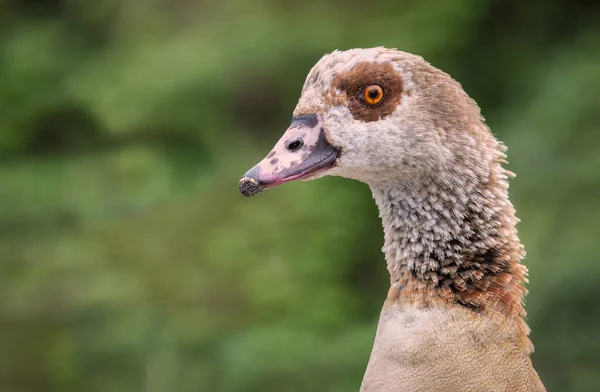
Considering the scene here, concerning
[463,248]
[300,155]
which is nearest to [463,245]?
[463,248]

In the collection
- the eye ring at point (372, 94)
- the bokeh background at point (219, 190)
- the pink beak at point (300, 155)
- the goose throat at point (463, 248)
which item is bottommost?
the goose throat at point (463, 248)

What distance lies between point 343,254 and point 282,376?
85 centimetres

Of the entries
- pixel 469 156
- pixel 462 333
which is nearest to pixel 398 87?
pixel 469 156

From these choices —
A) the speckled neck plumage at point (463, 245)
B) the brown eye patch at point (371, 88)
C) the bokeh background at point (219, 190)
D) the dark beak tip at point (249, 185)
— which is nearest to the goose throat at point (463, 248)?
the speckled neck plumage at point (463, 245)

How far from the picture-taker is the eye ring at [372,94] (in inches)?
87.4

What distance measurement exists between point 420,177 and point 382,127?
159mm

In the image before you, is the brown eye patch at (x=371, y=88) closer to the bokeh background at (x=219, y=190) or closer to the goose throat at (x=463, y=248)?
the goose throat at (x=463, y=248)

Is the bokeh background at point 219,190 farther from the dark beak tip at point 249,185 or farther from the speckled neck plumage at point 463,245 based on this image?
the dark beak tip at point 249,185

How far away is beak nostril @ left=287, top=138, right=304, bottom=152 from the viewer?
226 centimetres

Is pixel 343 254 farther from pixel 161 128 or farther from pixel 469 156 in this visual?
pixel 469 156

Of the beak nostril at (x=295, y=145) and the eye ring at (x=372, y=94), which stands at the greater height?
the eye ring at (x=372, y=94)

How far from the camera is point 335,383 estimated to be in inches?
175

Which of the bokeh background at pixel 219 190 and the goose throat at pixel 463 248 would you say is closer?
the goose throat at pixel 463 248

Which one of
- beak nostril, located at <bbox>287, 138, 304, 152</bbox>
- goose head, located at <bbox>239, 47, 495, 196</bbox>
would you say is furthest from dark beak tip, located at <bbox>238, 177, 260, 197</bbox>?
beak nostril, located at <bbox>287, 138, 304, 152</bbox>
